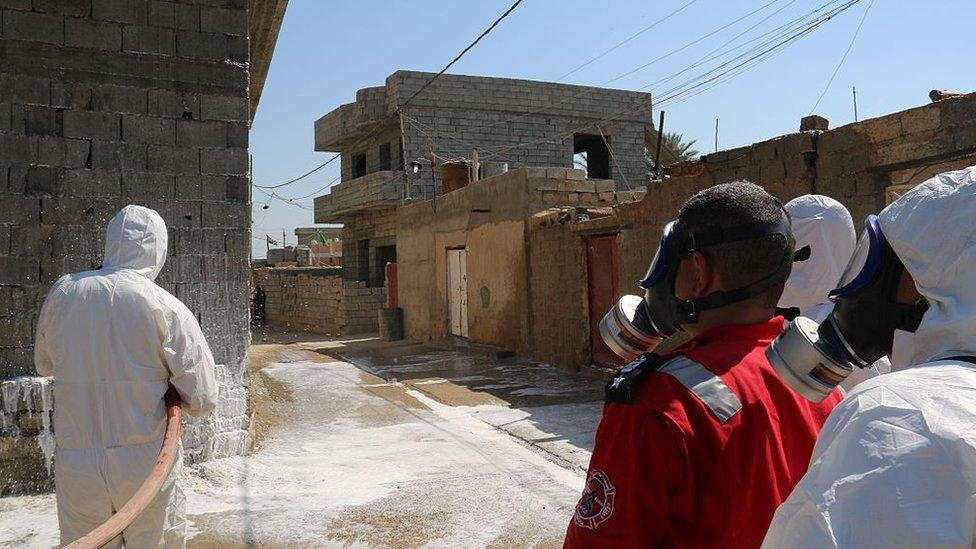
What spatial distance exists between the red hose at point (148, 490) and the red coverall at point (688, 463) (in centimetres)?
154

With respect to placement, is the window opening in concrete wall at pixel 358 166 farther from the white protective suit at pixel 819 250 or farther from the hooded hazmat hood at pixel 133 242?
the white protective suit at pixel 819 250

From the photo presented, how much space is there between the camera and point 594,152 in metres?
26.3

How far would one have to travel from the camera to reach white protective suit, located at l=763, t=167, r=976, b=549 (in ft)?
2.78

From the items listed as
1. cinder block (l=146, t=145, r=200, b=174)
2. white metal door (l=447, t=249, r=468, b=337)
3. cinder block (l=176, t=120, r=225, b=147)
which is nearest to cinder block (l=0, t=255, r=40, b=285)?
cinder block (l=146, t=145, r=200, b=174)

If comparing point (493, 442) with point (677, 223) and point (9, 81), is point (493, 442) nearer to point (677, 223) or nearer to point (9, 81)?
point (9, 81)

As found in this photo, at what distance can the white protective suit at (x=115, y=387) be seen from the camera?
2.91m

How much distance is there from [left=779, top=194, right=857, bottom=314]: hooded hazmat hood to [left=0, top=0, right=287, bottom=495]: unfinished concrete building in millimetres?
4368

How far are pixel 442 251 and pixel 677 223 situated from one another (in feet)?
44.2

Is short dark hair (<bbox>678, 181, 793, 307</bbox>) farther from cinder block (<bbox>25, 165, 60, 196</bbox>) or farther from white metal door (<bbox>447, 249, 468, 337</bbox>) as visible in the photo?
white metal door (<bbox>447, 249, 468, 337</bbox>)

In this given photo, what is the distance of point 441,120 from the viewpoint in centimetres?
2300

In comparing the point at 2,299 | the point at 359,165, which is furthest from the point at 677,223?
the point at 359,165

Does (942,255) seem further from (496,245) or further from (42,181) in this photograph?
(496,245)

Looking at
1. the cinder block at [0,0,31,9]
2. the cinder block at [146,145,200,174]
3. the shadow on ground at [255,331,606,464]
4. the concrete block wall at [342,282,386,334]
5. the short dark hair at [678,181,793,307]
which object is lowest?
the shadow on ground at [255,331,606,464]

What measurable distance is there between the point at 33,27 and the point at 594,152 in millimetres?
22312
